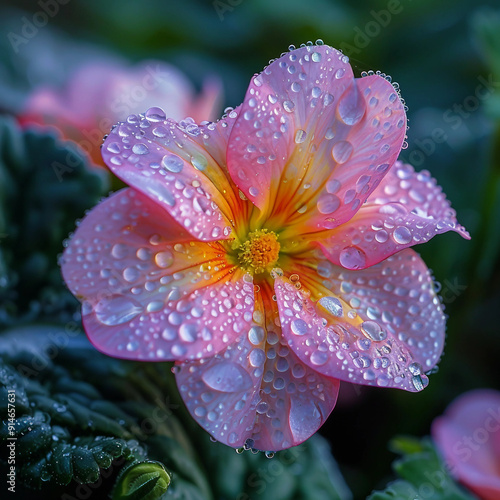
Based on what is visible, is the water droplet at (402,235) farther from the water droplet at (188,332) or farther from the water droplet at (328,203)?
the water droplet at (188,332)

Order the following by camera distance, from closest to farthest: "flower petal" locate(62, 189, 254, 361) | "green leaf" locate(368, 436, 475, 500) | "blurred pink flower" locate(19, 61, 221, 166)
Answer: "flower petal" locate(62, 189, 254, 361) < "green leaf" locate(368, 436, 475, 500) < "blurred pink flower" locate(19, 61, 221, 166)

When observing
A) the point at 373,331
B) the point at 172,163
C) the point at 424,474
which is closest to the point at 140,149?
the point at 172,163

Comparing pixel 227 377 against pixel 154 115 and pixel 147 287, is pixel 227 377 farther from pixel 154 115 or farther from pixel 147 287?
pixel 154 115

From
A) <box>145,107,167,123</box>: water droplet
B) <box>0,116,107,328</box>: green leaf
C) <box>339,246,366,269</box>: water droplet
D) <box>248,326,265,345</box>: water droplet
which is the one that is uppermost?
<box>339,246,366,269</box>: water droplet

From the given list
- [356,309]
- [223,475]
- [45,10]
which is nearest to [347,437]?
[223,475]

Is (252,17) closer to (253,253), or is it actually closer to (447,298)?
(447,298)

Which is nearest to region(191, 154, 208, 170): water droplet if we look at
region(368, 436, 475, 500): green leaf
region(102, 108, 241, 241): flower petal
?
region(102, 108, 241, 241): flower petal

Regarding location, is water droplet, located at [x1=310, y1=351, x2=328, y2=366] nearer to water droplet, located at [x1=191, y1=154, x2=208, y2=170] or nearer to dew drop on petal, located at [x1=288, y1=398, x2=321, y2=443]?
dew drop on petal, located at [x1=288, y1=398, x2=321, y2=443]
